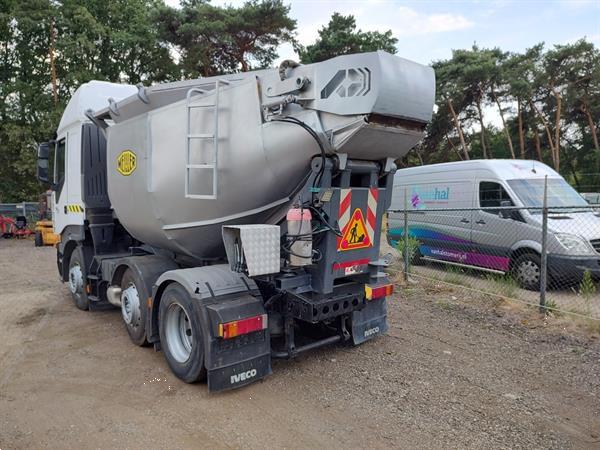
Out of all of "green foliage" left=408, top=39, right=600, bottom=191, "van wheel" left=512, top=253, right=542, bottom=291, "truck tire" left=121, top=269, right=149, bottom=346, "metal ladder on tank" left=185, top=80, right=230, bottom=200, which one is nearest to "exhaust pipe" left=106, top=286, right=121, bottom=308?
"truck tire" left=121, top=269, right=149, bottom=346

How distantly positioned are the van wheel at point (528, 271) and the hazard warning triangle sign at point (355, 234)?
4.76 meters

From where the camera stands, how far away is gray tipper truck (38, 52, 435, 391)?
3639 millimetres

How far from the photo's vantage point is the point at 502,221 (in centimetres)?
832

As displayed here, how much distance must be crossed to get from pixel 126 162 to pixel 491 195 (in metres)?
6.79

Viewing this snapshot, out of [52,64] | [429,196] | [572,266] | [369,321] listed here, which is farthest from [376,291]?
[52,64]

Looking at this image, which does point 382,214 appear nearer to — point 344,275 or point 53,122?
point 344,275

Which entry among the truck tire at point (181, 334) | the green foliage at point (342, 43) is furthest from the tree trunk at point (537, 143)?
the truck tire at point (181, 334)

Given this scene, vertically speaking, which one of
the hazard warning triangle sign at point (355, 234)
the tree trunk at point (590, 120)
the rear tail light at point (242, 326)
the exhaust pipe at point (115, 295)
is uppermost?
the tree trunk at point (590, 120)

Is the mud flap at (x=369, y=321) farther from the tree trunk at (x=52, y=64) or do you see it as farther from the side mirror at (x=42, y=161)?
the tree trunk at (x=52, y=64)

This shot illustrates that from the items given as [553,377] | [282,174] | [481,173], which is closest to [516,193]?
[481,173]

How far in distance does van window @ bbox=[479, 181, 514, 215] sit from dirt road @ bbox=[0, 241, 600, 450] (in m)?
3.22

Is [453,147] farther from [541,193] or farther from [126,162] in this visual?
[126,162]

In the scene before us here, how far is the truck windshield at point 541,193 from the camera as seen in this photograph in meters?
8.28

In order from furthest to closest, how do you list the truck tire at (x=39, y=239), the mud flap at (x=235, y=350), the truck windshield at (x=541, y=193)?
the truck tire at (x=39, y=239) < the truck windshield at (x=541, y=193) < the mud flap at (x=235, y=350)
